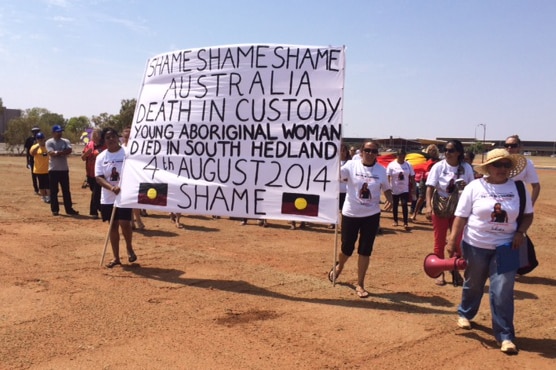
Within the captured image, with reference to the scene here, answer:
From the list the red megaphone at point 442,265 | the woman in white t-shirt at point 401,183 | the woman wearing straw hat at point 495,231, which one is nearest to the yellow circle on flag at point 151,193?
the red megaphone at point 442,265

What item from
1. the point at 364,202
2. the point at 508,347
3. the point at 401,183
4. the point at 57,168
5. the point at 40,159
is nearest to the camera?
the point at 508,347

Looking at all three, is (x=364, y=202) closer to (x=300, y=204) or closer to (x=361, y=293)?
(x=300, y=204)

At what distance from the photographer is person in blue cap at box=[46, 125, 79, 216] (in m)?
12.1

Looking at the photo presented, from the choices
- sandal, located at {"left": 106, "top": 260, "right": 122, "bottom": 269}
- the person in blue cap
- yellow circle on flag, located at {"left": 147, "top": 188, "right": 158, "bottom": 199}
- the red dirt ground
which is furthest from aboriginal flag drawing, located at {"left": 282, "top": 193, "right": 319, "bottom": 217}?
the person in blue cap

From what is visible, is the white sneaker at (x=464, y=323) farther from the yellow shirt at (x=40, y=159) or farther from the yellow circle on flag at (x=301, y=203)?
the yellow shirt at (x=40, y=159)

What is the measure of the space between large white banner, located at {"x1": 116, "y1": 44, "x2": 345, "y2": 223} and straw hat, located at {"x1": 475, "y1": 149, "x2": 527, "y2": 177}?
185 centimetres

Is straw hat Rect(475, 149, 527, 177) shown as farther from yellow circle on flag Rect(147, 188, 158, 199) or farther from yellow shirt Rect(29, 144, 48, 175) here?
yellow shirt Rect(29, 144, 48, 175)

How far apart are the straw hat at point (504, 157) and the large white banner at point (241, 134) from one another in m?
1.85

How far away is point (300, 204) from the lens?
20.8 feet

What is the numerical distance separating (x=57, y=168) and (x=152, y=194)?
6.50 m

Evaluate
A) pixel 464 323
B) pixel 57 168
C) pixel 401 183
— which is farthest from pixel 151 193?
pixel 401 183

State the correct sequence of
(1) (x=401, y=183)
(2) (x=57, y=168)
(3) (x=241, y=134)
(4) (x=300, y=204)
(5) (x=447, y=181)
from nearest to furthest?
(4) (x=300, y=204) < (3) (x=241, y=134) < (5) (x=447, y=181) < (1) (x=401, y=183) < (2) (x=57, y=168)

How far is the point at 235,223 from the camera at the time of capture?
12070 millimetres

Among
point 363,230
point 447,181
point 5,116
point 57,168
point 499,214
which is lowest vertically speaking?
point 363,230
